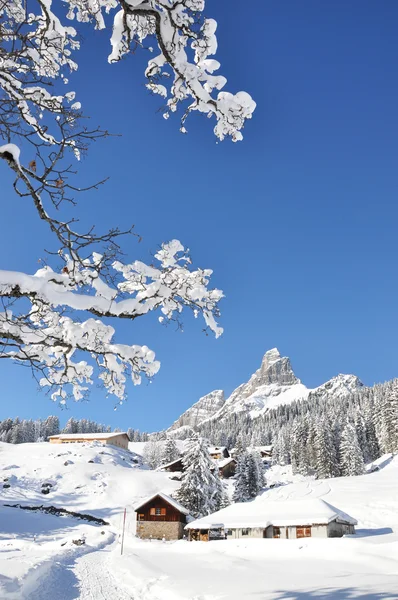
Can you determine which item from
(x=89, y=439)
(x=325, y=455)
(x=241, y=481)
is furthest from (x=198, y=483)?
(x=89, y=439)

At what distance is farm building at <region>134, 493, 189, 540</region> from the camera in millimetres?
44766

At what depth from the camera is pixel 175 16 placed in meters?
4.39

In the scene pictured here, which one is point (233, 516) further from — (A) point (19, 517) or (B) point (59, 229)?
(B) point (59, 229)

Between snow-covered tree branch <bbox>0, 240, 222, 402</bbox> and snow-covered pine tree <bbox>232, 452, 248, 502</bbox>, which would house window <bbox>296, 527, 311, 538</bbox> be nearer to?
snow-covered pine tree <bbox>232, 452, 248, 502</bbox>

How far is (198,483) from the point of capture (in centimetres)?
4575

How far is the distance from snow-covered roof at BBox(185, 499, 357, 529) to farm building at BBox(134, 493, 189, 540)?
845cm

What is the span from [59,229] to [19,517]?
160ft

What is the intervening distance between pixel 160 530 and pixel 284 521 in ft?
58.1

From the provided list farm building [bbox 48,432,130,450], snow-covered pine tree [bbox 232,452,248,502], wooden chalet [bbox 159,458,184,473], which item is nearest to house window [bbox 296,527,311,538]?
snow-covered pine tree [bbox 232,452,248,502]

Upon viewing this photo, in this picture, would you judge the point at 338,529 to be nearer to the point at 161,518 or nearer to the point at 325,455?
the point at 161,518

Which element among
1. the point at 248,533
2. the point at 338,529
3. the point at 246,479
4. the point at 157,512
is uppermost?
the point at 246,479

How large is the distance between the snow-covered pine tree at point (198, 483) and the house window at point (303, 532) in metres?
13.7

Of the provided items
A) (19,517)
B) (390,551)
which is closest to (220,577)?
(390,551)

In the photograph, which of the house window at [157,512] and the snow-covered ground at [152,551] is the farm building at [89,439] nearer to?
the snow-covered ground at [152,551]
